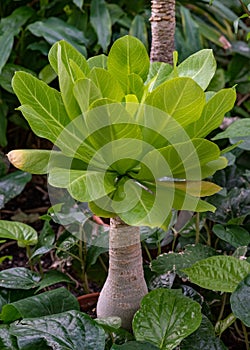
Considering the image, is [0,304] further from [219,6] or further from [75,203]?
[219,6]

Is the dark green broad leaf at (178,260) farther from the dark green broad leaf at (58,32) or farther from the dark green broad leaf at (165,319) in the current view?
the dark green broad leaf at (58,32)

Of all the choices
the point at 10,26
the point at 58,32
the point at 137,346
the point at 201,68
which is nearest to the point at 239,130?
the point at 201,68

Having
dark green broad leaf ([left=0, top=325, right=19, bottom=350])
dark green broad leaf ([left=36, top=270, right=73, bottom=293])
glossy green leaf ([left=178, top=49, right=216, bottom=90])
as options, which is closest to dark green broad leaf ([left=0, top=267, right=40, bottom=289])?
dark green broad leaf ([left=36, top=270, right=73, bottom=293])

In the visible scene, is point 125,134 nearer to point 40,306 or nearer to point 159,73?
point 159,73

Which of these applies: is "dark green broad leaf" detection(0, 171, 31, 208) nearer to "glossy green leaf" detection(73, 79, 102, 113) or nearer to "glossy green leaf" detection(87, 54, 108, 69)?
"glossy green leaf" detection(87, 54, 108, 69)

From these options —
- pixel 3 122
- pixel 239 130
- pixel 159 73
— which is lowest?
pixel 3 122

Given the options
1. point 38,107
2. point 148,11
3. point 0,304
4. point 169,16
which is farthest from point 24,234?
point 148,11
